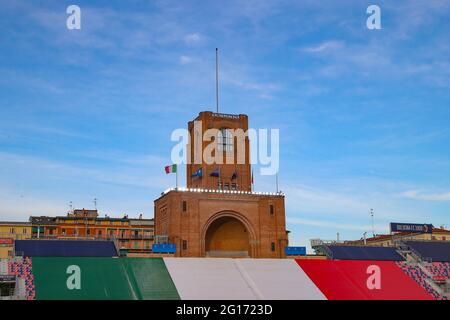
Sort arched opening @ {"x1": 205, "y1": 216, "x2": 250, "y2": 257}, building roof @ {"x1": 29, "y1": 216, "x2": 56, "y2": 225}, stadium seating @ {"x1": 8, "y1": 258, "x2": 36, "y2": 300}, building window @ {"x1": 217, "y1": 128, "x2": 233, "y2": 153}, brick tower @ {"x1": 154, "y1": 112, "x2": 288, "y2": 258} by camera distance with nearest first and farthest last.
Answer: stadium seating @ {"x1": 8, "y1": 258, "x2": 36, "y2": 300} → brick tower @ {"x1": 154, "y1": 112, "x2": 288, "y2": 258} → arched opening @ {"x1": 205, "y1": 216, "x2": 250, "y2": 257} → building window @ {"x1": 217, "y1": 128, "x2": 233, "y2": 153} → building roof @ {"x1": 29, "y1": 216, "x2": 56, "y2": 225}

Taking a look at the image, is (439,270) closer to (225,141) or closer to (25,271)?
(225,141)

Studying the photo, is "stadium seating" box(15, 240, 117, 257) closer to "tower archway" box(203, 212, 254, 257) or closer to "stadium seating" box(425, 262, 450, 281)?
"tower archway" box(203, 212, 254, 257)

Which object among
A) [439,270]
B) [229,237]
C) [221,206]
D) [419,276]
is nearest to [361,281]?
[419,276]

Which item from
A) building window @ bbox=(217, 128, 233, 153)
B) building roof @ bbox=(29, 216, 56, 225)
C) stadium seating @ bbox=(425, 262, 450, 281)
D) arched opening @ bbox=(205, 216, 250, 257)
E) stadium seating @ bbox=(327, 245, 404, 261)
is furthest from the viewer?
building roof @ bbox=(29, 216, 56, 225)

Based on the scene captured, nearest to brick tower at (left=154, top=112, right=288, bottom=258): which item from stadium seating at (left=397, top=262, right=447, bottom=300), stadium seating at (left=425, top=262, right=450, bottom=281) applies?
stadium seating at (left=397, top=262, right=447, bottom=300)

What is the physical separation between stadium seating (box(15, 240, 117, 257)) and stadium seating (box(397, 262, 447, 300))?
41.4m

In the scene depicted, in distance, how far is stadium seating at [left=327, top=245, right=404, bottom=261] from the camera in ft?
283

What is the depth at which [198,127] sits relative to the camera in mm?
88250

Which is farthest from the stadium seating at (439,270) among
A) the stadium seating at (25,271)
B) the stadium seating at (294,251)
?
the stadium seating at (25,271)

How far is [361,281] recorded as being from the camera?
71.8 m

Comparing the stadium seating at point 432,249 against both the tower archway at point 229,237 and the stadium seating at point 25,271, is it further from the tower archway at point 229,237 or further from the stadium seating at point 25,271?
the stadium seating at point 25,271
